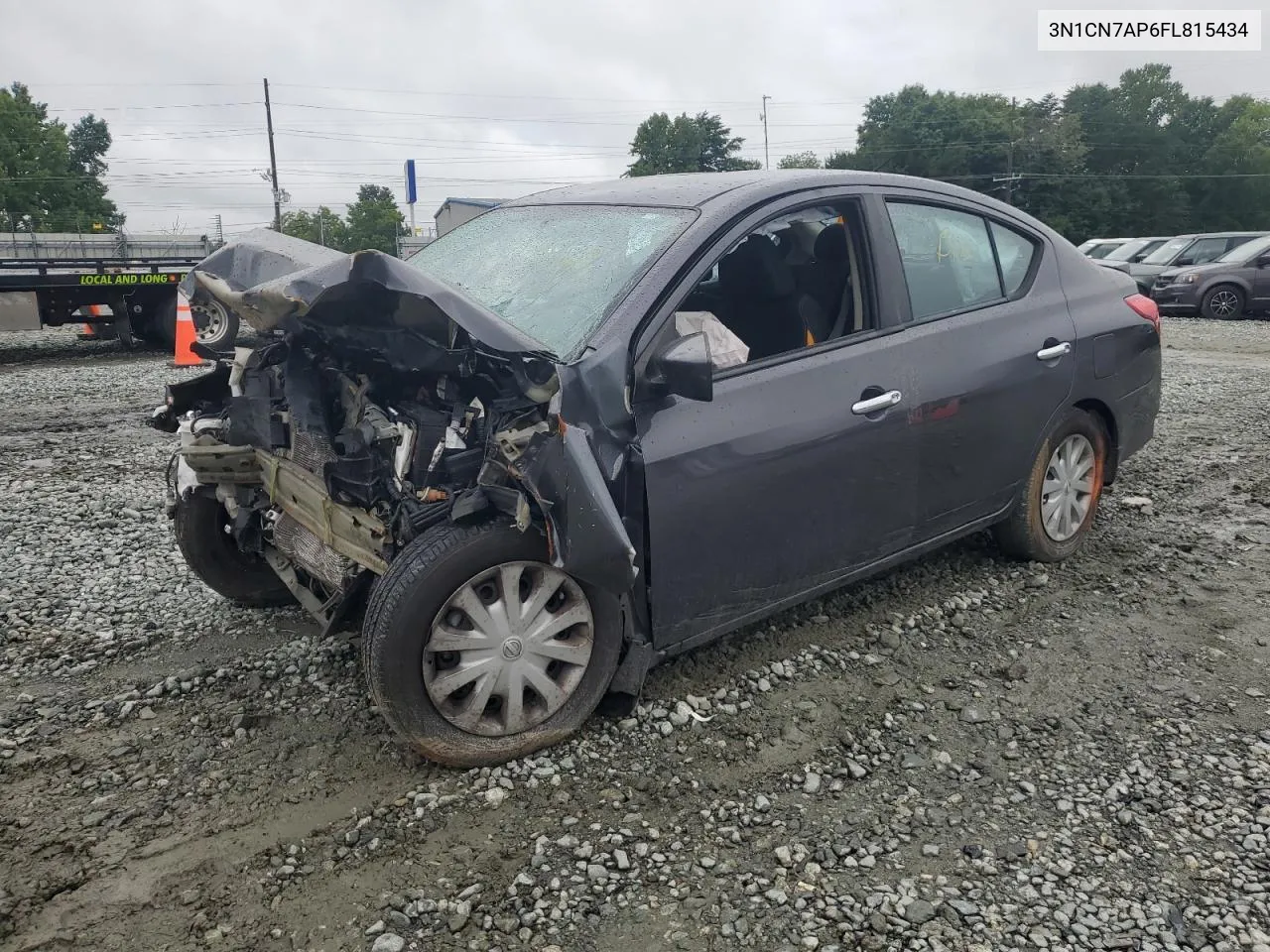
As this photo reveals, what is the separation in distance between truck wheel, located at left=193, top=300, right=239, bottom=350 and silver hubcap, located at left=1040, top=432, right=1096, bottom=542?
11.2 feet

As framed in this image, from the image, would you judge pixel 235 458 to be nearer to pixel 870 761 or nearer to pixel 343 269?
pixel 343 269

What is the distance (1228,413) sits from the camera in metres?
7.87

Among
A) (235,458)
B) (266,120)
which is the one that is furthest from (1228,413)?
(266,120)

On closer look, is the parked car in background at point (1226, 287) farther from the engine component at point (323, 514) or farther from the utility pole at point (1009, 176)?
the utility pole at point (1009, 176)

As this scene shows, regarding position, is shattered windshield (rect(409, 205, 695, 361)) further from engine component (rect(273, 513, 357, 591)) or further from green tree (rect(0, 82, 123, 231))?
green tree (rect(0, 82, 123, 231))

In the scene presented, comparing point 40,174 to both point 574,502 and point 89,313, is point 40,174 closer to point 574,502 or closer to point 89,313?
point 89,313

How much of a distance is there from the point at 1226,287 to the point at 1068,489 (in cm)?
1443

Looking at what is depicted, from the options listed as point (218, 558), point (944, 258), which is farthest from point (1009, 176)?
point (218, 558)

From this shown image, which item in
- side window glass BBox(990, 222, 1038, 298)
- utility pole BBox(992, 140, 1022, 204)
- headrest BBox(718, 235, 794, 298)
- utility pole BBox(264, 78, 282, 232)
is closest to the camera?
headrest BBox(718, 235, 794, 298)

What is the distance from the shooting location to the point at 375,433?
297 centimetres

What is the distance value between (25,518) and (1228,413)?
345 inches

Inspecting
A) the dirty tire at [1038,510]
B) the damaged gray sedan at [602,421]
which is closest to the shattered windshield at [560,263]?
the damaged gray sedan at [602,421]

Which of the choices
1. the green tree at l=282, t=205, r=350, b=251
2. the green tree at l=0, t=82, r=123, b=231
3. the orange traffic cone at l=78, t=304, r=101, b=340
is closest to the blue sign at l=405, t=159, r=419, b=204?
the orange traffic cone at l=78, t=304, r=101, b=340

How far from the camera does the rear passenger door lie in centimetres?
356
